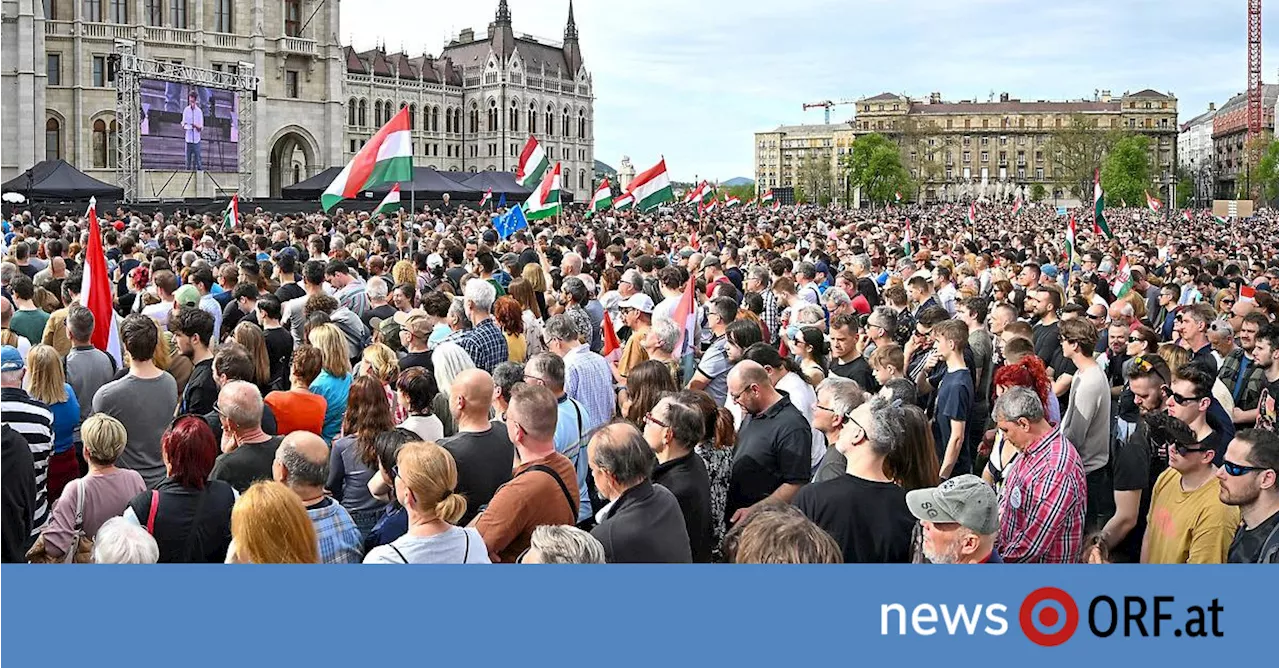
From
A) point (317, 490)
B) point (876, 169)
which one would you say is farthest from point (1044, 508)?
point (876, 169)

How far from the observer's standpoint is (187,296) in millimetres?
9945

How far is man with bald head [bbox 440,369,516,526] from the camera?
5.38 m

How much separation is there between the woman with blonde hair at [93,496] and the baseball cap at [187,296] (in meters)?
4.76

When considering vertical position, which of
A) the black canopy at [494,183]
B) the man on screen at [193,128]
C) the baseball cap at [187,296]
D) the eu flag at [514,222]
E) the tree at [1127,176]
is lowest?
the baseball cap at [187,296]

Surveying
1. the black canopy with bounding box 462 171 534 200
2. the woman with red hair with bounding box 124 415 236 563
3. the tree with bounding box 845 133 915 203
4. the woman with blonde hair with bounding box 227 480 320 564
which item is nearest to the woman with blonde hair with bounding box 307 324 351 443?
the woman with red hair with bounding box 124 415 236 563

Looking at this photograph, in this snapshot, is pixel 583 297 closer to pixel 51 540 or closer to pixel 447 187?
pixel 51 540

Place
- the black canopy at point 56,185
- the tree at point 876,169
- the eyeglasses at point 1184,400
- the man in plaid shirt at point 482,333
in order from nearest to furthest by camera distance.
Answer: the eyeglasses at point 1184,400, the man in plaid shirt at point 482,333, the black canopy at point 56,185, the tree at point 876,169

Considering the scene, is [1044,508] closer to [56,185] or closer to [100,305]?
[100,305]

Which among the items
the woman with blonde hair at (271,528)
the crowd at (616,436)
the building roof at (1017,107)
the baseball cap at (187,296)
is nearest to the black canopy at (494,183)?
the baseball cap at (187,296)

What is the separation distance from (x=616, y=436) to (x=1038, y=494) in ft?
5.87

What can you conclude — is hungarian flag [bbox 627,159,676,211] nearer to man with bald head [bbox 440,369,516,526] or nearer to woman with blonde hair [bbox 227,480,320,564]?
man with bald head [bbox 440,369,516,526]

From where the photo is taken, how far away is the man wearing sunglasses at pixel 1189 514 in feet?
16.3

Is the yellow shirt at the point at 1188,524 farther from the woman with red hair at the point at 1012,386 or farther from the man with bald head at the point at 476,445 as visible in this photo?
the man with bald head at the point at 476,445
